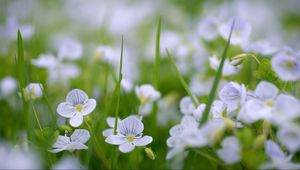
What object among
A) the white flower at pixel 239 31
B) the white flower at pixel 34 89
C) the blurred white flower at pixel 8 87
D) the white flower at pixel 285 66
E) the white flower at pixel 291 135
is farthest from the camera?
the blurred white flower at pixel 8 87

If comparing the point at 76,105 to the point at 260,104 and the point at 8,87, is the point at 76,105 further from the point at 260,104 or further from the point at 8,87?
the point at 8,87

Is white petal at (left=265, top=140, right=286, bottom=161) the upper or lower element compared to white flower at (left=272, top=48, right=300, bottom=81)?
lower

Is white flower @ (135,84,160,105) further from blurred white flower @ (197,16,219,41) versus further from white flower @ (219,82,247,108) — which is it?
blurred white flower @ (197,16,219,41)

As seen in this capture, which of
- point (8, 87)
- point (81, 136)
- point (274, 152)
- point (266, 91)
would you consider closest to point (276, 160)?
point (274, 152)

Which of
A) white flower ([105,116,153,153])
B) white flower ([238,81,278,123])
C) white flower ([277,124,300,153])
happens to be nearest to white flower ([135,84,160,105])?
white flower ([105,116,153,153])

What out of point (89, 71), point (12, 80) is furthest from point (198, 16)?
point (12, 80)

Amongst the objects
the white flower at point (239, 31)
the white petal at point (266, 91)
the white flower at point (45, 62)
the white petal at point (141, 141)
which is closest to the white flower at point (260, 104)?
the white petal at point (266, 91)

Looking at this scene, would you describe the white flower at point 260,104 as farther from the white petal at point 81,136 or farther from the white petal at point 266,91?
the white petal at point 81,136
